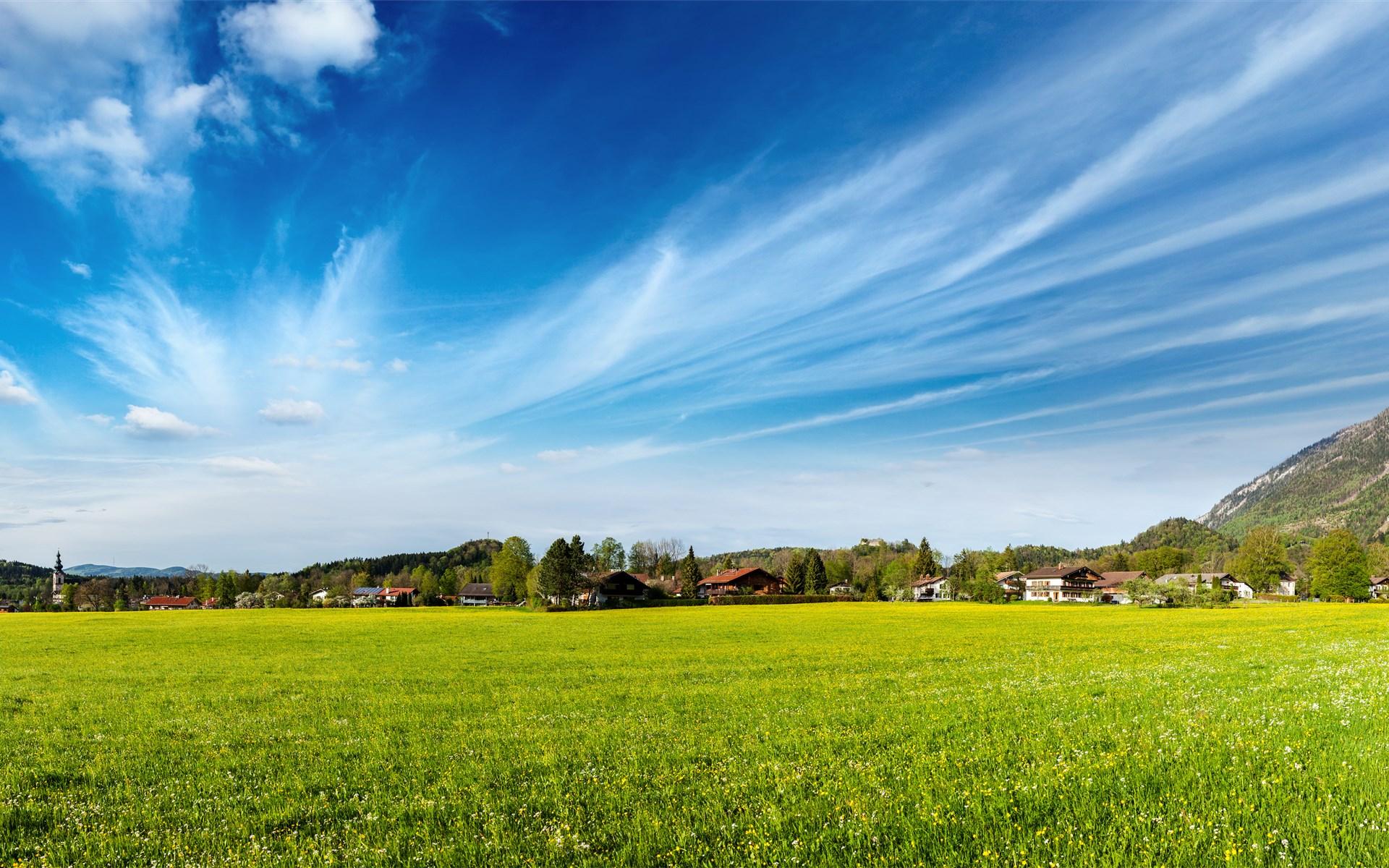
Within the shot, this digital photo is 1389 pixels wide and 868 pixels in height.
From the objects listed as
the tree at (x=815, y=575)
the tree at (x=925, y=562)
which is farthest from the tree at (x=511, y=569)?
the tree at (x=925, y=562)

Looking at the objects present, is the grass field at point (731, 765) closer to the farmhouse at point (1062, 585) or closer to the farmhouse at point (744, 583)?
the farmhouse at point (744, 583)

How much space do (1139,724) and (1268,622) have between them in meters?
54.8

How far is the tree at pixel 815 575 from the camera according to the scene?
16262 cm

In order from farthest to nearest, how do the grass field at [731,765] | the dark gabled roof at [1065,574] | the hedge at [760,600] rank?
the dark gabled roof at [1065,574], the hedge at [760,600], the grass field at [731,765]

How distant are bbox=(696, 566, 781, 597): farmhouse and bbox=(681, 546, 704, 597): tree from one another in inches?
170

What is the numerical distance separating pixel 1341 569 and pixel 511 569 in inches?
6601

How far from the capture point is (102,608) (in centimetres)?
17150

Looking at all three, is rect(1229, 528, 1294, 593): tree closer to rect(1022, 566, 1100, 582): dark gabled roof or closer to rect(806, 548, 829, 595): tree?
rect(1022, 566, 1100, 582): dark gabled roof

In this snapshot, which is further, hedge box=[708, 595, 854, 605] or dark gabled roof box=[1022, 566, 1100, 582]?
dark gabled roof box=[1022, 566, 1100, 582]

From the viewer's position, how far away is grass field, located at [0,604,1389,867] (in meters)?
8.01

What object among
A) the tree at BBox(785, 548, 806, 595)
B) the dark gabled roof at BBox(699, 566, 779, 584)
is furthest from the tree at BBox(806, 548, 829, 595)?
the dark gabled roof at BBox(699, 566, 779, 584)

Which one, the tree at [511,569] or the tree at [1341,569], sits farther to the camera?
the tree at [511,569]

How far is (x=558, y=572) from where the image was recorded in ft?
389

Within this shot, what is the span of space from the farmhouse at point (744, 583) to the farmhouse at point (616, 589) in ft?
81.6
